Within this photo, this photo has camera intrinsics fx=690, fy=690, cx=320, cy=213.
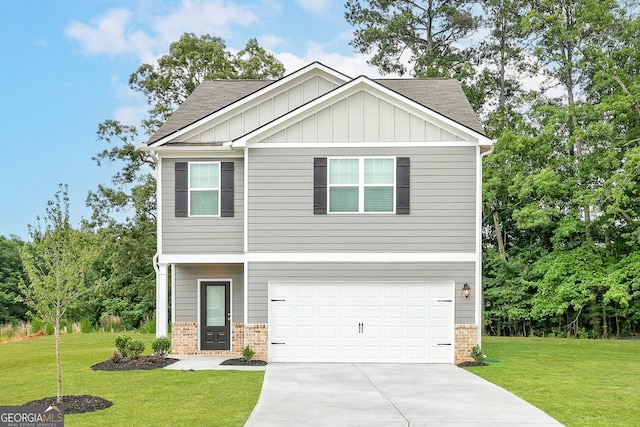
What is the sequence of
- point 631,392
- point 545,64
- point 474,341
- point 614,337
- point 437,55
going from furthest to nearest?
1. point 437,55
2. point 545,64
3. point 614,337
4. point 474,341
5. point 631,392

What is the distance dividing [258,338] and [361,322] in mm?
2526

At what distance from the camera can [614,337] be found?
2698 centimetres

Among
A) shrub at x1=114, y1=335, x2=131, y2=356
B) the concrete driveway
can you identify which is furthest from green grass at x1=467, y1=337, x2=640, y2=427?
shrub at x1=114, y1=335, x2=131, y2=356

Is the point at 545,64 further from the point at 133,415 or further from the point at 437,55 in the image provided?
the point at 133,415

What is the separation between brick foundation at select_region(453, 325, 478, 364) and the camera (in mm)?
16516

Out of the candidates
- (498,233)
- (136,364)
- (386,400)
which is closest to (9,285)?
(136,364)

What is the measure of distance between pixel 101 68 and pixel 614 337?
22102mm

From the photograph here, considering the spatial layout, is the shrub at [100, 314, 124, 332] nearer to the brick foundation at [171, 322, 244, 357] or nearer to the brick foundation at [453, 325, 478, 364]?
the brick foundation at [171, 322, 244, 357]

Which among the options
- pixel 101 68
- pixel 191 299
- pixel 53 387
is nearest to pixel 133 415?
pixel 53 387

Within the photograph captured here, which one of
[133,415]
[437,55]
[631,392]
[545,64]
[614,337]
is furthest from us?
[437,55]

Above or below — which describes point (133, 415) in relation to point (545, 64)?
below

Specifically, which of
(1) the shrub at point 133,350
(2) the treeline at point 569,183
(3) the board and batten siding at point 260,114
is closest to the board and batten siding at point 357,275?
(1) the shrub at point 133,350

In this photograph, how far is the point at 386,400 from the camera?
11.3 metres

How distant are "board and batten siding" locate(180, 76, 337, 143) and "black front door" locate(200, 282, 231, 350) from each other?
3994 mm
